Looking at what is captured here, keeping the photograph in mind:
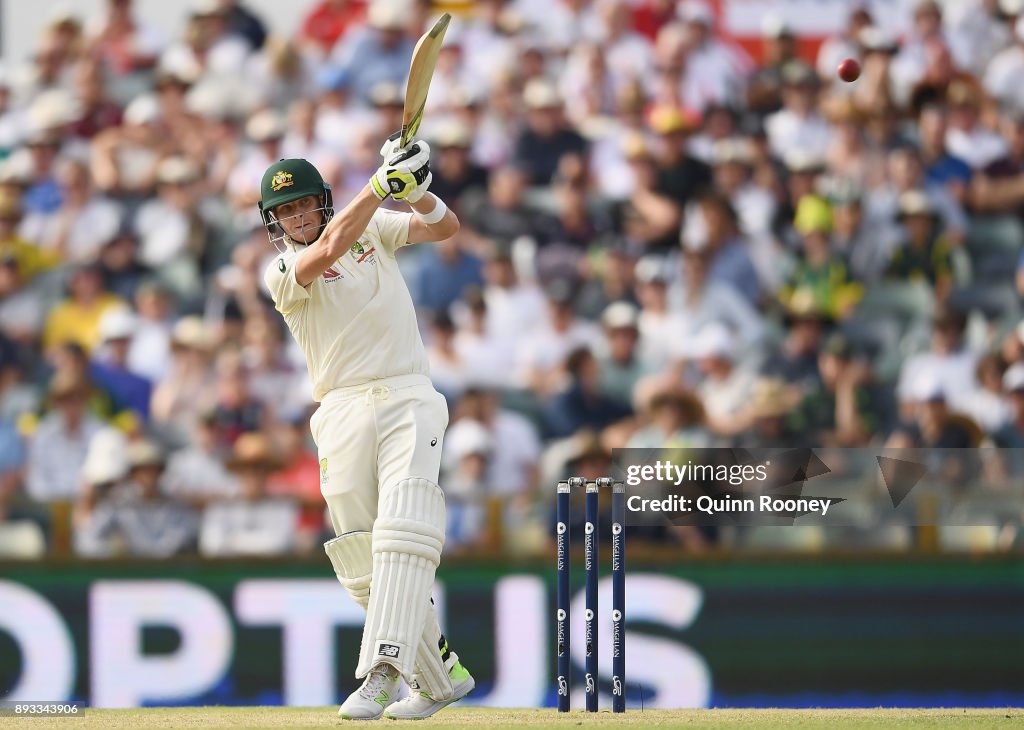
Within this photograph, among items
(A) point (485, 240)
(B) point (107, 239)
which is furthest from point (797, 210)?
(B) point (107, 239)

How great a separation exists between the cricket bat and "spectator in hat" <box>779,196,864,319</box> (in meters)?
5.80

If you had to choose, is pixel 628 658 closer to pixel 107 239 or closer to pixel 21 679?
pixel 21 679

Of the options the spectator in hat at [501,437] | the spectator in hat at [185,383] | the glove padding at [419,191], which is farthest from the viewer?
the spectator in hat at [185,383]

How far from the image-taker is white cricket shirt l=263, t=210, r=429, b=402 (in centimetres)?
718

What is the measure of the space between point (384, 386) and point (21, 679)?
359cm

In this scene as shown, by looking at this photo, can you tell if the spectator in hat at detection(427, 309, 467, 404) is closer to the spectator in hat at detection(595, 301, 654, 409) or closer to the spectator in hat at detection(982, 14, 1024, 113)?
the spectator in hat at detection(595, 301, 654, 409)

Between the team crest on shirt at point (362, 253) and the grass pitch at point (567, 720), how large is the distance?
1838 mm

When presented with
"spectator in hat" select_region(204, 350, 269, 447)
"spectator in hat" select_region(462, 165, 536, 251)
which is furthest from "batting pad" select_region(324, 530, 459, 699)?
"spectator in hat" select_region(462, 165, 536, 251)

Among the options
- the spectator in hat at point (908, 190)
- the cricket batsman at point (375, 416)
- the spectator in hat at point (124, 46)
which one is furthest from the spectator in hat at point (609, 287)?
the cricket batsman at point (375, 416)

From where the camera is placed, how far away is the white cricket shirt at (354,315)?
7.18 m

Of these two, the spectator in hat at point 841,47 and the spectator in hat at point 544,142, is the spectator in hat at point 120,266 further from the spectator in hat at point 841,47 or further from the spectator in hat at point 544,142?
the spectator in hat at point 841,47

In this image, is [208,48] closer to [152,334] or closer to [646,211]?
[152,334]

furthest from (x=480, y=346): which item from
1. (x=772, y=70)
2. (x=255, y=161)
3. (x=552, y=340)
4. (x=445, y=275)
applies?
(x=772, y=70)

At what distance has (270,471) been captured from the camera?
35.0ft
